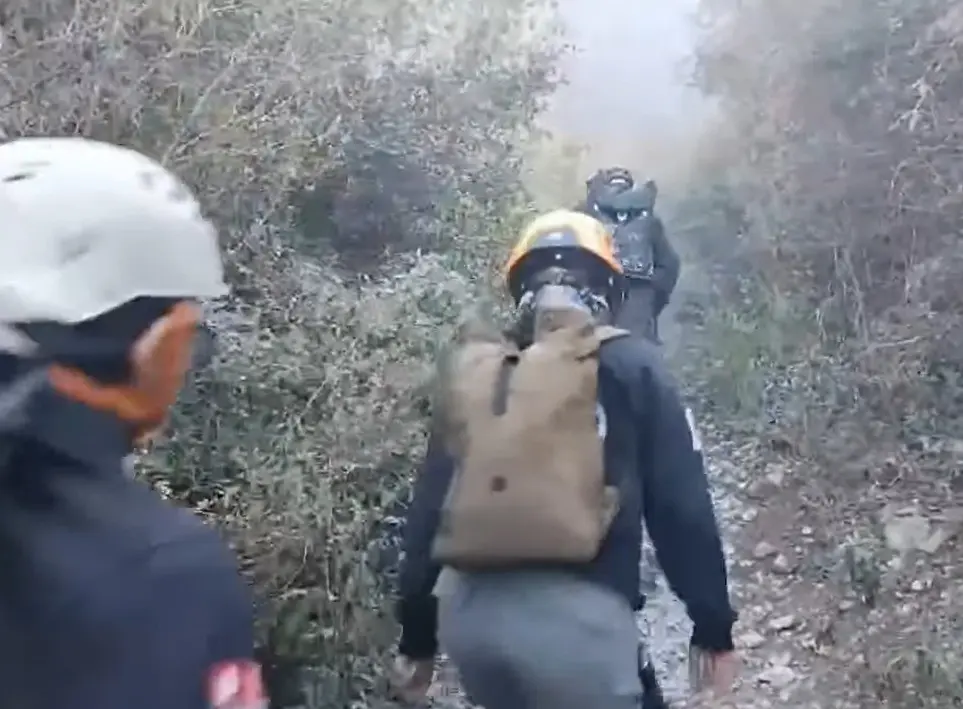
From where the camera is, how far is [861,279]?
6.74m

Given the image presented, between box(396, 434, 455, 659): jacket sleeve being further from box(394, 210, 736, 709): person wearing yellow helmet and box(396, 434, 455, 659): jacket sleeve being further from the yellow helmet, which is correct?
the yellow helmet

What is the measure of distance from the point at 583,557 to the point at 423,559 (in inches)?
19.0

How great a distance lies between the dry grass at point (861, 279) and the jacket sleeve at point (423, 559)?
1951 mm

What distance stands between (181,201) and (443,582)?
1086 millimetres

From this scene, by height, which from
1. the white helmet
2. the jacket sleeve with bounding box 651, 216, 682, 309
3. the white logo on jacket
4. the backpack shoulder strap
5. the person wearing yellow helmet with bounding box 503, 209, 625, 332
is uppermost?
the white helmet

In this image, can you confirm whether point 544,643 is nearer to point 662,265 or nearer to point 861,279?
point 662,265

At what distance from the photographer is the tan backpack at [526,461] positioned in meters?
2.29

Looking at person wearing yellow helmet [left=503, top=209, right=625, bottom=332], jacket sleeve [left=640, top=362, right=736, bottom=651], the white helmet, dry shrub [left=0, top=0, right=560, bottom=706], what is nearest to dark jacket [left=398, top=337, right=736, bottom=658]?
jacket sleeve [left=640, top=362, right=736, bottom=651]

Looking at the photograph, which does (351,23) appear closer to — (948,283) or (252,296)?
(252,296)

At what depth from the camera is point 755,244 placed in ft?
26.2

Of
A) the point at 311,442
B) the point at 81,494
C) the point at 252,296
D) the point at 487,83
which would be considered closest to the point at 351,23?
the point at 487,83

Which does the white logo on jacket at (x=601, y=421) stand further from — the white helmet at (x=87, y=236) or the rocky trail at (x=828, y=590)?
the rocky trail at (x=828, y=590)

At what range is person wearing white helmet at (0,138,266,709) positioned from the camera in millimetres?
1398

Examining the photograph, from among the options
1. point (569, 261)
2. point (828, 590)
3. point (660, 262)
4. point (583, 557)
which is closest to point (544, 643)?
point (583, 557)
